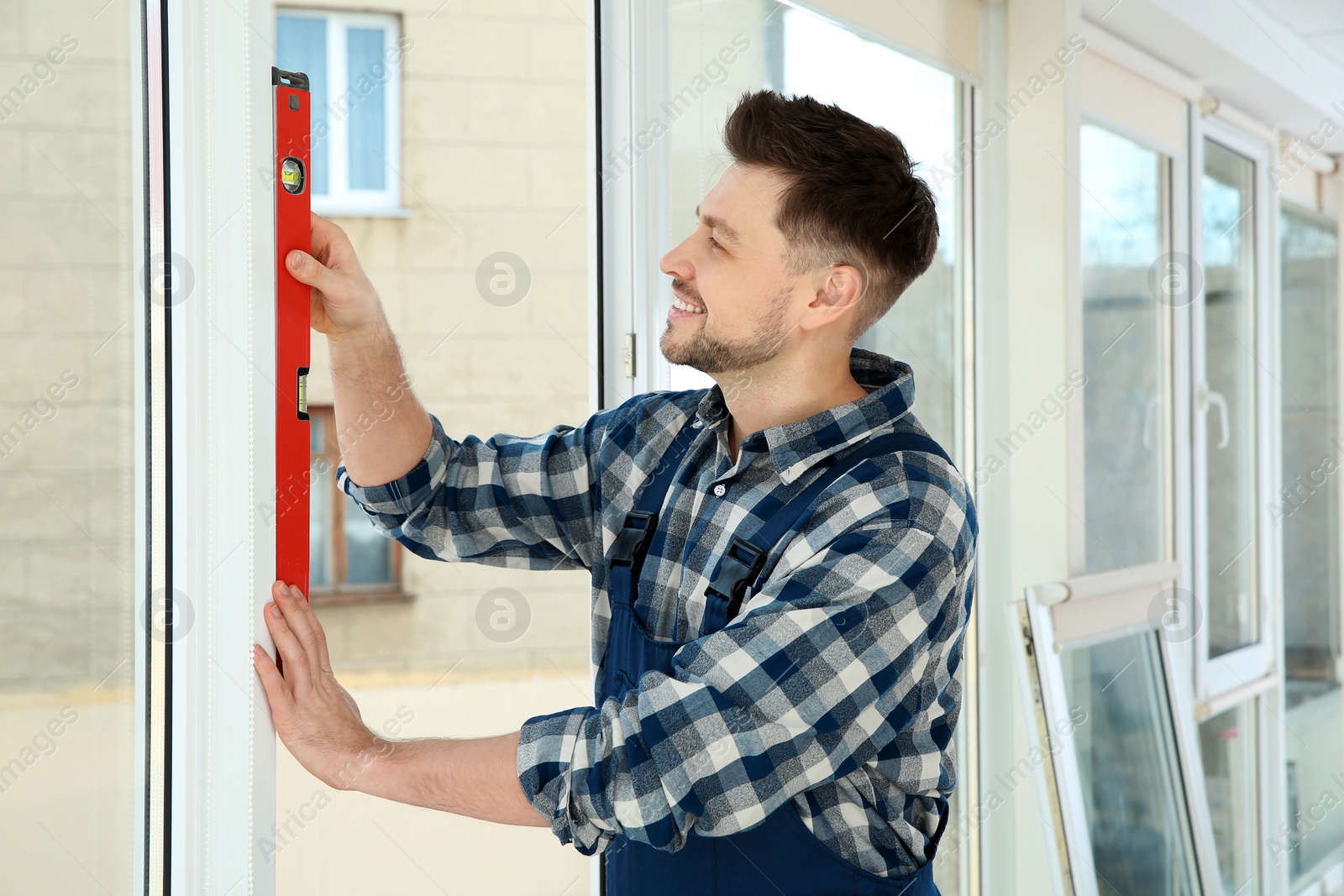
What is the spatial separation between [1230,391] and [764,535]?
283 cm

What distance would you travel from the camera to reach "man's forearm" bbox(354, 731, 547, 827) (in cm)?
93

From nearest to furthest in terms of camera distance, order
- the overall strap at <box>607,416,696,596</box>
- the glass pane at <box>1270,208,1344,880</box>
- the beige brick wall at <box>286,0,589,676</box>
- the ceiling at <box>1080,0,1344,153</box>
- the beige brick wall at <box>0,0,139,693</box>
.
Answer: the beige brick wall at <box>0,0,139,693</box>, the overall strap at <box>607,416,696,596</box>, the beige brick wall at <box>286,0,589,676</box>, the ceiling at <box>1080,0,1344,153</box>, the glass pane at <box>1270,208,1344,880</box>

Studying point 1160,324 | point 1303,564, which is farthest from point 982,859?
point 1303,564

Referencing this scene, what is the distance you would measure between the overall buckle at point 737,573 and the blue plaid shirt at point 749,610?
2cm

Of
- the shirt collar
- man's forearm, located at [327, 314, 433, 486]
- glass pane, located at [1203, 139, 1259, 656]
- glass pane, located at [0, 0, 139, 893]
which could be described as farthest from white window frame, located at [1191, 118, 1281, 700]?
glass pane, located at [0, 0, 139, 893]

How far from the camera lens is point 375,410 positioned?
1.13 m

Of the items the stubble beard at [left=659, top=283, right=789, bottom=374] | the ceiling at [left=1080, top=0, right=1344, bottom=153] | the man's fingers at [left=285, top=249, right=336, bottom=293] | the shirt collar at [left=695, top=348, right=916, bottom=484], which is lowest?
the shirt collar at [left=695, top=348, right=916, bottom=484]

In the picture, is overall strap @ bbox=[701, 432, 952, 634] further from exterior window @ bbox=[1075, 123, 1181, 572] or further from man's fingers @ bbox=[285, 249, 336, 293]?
exterior window @ bbox=[1075, 123, 1181, 572]

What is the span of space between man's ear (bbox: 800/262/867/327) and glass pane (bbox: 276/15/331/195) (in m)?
0.70

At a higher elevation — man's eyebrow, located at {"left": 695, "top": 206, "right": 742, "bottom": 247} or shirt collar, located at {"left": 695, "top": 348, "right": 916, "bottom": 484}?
man's eyebrow, located at {"left": 695, "top": 206, "right": 742, "bottom": 247}

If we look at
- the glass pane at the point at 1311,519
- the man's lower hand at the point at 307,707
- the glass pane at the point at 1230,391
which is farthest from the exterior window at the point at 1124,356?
the man's lower hand at the point at 307,707

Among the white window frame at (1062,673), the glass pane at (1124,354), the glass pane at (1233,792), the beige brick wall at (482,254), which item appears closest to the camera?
the beige brick wall at (482,254)

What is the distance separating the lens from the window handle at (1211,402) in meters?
3.11

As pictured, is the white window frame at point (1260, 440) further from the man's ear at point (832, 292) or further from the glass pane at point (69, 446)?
the glass pane at point (69, 446)
